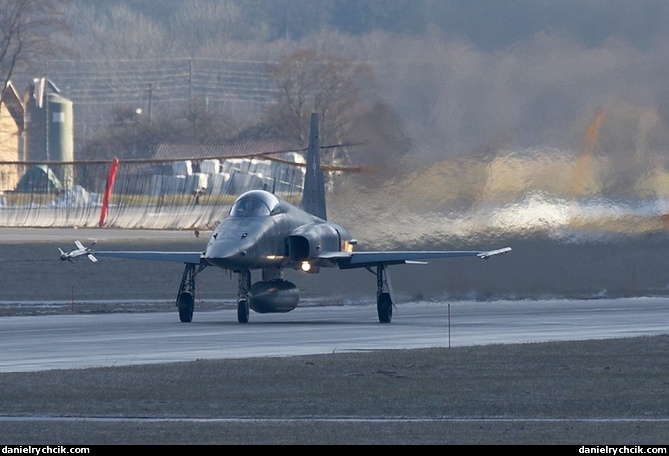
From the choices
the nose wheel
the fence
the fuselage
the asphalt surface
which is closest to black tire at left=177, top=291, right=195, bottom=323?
the nose wheel

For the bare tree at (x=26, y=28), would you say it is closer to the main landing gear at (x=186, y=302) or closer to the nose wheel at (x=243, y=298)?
the main landing gear at (x=186, y=302)

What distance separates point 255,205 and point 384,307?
3.90 meters

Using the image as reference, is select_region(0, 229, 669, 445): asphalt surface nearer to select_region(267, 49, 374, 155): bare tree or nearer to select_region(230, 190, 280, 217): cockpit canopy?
select_region(230, 190, 280, 217): cockpit canopy

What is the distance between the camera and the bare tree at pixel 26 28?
7919cm

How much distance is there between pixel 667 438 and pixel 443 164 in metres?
23.4

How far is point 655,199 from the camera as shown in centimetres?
3744

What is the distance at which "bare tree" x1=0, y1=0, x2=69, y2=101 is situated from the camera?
79.2 m

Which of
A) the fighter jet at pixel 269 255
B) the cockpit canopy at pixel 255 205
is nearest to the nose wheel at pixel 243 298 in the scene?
the fighter jet at pixel 269 255

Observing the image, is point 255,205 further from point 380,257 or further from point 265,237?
point 380,257

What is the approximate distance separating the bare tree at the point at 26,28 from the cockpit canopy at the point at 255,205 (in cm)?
4779

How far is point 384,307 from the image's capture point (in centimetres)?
3350

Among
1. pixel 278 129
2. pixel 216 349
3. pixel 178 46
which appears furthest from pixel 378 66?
pixel 178 46

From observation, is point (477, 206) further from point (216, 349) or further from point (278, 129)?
point (278, 129)

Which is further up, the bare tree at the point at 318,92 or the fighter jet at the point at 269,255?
the bare tree at the point at 318,92
